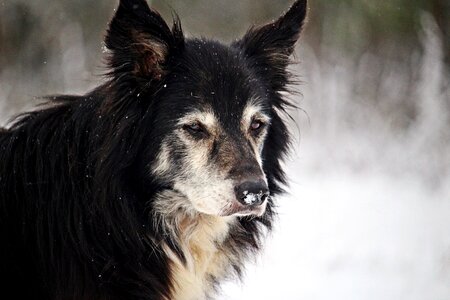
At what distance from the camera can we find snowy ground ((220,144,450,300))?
727cm

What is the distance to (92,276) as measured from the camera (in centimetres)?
416

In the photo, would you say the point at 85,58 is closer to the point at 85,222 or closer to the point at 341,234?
the point at 341,234

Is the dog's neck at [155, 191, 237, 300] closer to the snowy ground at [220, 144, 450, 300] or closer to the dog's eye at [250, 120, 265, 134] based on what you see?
the dog's eye at [250, 120, 265, 134]

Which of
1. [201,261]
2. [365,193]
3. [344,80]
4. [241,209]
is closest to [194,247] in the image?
[201,261]

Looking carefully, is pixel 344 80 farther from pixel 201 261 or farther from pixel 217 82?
pixel 217 82

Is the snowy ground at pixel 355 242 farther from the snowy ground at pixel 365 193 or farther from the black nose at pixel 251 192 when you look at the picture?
the black nose at pixel 251 192

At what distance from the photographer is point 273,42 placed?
465 centimetres

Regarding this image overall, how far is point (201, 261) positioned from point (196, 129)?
793 mm

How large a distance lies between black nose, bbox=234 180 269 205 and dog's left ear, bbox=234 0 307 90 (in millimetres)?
819

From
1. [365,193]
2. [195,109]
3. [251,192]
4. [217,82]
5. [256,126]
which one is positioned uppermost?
[217,82]

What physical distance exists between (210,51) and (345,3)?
8.78m

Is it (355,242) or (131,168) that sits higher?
(131,168)

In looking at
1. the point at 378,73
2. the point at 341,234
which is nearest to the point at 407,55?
the point at 378,73

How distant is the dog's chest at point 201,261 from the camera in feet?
14.7
